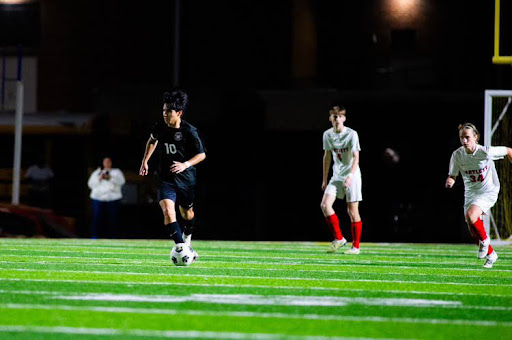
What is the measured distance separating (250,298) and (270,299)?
15 centimetres

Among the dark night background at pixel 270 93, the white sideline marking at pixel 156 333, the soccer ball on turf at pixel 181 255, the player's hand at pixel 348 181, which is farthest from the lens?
the dark night background at pixel 270 93

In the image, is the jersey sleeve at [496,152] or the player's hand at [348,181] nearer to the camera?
the jersey sleeve at [496,152]

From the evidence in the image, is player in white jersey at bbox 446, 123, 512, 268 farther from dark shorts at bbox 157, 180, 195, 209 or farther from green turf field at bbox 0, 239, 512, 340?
dark shorts at bbox 157, 180, 195, 209

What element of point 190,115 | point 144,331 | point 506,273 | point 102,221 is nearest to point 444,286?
point 506,273

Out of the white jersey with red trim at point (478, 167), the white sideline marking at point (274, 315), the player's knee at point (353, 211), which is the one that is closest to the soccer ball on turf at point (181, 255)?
the white jersey with red trim at point (478, 167)

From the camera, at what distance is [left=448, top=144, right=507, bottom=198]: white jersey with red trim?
1314 centimetres

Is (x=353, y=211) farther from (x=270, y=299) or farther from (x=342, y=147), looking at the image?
(x=270, y=299)

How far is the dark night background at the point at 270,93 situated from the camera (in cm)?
2506

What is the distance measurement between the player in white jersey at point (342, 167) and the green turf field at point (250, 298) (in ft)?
4.64

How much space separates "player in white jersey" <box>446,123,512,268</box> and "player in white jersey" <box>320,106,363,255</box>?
6.05ft

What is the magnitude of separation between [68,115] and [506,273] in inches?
609

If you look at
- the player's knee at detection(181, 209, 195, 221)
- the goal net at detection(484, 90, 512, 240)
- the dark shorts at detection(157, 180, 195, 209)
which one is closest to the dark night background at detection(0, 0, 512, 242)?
the goal net at detection(484, 90, 512, 240)

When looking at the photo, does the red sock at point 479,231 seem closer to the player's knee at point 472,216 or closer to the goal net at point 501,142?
the player's knee at point 472,216

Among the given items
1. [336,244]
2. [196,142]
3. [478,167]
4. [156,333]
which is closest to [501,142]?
[336,244]
